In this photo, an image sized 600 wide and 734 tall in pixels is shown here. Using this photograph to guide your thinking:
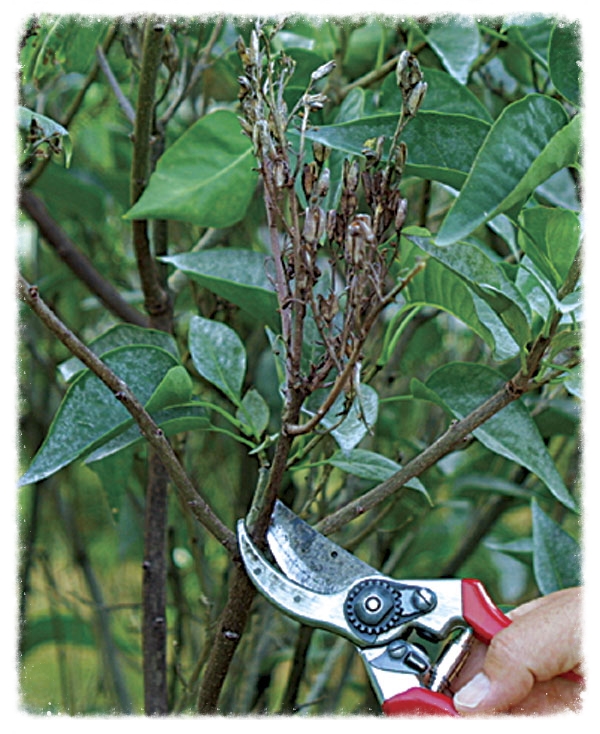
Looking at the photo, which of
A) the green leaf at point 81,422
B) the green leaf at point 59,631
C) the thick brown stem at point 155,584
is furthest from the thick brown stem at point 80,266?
the green leaf at point 59,631

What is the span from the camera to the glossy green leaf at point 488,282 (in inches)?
16.5

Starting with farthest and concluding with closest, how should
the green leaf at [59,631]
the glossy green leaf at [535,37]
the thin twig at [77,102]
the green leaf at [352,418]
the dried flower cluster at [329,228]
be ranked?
the green leaf at [59,631], the thin twig at [77,102], the glossy green leaf at [535,37], the green leaf at [352,418], the dried flower cluster at [329,228]

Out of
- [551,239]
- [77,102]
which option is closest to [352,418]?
[551,239]

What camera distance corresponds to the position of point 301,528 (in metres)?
0.47

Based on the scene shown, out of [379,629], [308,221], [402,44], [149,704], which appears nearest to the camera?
[308,221]

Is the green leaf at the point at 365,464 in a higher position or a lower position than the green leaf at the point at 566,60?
lower

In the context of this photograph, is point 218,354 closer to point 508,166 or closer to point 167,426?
point 167,426

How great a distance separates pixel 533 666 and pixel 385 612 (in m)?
0.08

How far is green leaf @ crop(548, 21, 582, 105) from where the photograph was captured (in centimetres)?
48

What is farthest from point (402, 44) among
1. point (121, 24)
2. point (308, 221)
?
point (308, 221)

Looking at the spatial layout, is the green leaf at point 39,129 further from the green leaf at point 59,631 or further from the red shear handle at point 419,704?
the green leaf at point 59,631

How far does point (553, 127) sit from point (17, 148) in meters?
0.26

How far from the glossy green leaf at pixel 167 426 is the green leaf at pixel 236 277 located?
A: 72mm

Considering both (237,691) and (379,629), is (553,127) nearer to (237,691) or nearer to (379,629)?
(379,629)
